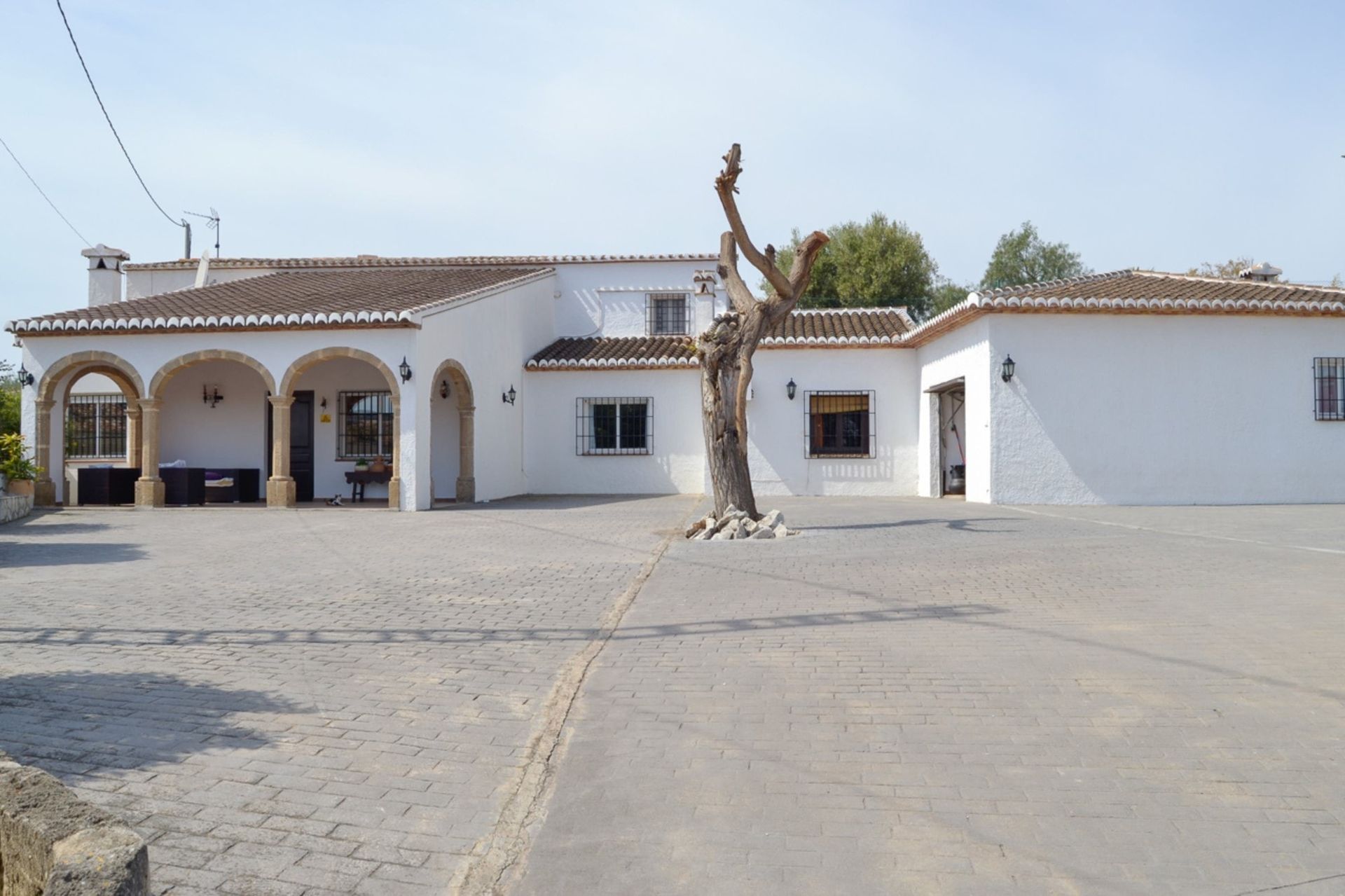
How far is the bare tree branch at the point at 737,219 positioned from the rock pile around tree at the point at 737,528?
2832 millimetres

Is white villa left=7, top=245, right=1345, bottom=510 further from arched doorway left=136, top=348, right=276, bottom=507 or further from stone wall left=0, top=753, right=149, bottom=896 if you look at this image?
stone wall left=0, top=753, right=149, bottom=896

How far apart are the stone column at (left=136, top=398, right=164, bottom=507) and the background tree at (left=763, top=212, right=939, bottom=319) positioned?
25.3m

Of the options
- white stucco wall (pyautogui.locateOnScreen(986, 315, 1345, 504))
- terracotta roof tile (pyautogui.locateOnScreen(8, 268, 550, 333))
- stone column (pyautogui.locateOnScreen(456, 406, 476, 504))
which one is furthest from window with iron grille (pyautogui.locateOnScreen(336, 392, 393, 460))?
white stucco wall (pyautogui.locateOnScreen(986, 315, 1345, 504))

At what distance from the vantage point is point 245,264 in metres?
24.8

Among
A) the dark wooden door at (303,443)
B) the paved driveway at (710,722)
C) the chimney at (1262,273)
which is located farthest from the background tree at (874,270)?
the paved driveway at (710,722)

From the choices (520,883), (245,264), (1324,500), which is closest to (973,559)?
(520,883)

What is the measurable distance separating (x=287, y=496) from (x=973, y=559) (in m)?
11.8

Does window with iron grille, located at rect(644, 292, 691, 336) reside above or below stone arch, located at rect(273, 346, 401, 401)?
above

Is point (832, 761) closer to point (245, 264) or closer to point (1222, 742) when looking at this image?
point (1222, 742)

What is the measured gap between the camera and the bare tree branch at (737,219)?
12.0 m

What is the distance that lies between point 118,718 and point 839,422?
663 inches

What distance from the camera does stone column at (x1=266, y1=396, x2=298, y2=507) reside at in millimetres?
16469

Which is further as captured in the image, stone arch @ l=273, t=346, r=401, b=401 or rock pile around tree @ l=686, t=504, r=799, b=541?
stone arch @ l=273, t=346, r=401, b=401

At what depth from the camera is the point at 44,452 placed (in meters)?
17.0
